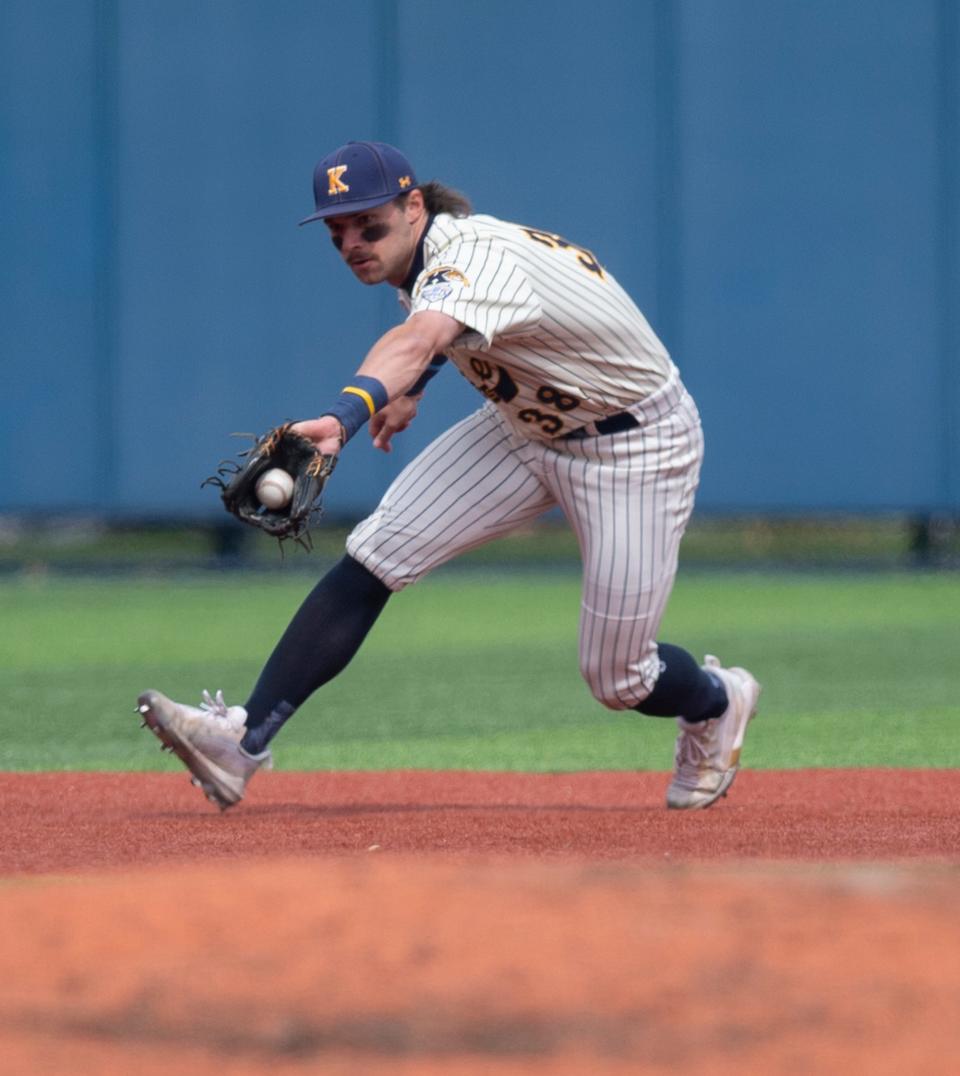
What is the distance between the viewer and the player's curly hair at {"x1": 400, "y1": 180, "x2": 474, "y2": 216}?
497 centimetres

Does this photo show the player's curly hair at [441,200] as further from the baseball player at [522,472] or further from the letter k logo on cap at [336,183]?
the letter k logo on cap at [336,183]

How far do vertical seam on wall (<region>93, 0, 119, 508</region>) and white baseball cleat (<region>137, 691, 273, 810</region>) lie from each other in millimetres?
10725

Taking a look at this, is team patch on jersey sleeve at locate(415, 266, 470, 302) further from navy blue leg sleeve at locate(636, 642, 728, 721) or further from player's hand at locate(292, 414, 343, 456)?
navy blue leg sleeve at locate(636, 642, 728, 721)

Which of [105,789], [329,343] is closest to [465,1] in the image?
[329,343]

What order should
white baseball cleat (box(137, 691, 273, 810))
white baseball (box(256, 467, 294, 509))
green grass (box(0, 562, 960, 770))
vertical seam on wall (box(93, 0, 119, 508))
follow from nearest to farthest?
white baseball (box(256, 467, 294, 509)), white baseball cleat (box(137, 691, 273, 810)), green grass (box(0, 562, 960, 770)), vertical seam on wall (box(93, 0, 119, 508))

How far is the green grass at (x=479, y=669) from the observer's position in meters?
6.97

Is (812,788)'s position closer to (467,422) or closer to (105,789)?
(467,422)

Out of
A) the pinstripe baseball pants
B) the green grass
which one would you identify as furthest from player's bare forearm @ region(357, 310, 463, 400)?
the green grass

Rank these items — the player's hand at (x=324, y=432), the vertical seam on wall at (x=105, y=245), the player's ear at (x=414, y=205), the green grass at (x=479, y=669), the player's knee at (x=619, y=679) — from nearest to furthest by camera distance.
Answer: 1. the player's hand at (x=324, y=432)
2. the player's ear at (x=414, y=205)
3. the player's knee at (x=619, y=679)
4. the green grass at (x=479, y=669)
5. the vertical seam on wall at (x=105, y=245)

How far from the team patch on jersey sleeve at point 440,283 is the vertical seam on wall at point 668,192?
11.2 meters

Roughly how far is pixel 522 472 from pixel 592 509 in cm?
23

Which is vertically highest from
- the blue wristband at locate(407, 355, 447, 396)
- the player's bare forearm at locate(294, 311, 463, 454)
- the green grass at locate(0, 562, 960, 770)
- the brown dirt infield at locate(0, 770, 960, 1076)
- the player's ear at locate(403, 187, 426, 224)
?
the player's ear at locate(403, 187, 426, 224)

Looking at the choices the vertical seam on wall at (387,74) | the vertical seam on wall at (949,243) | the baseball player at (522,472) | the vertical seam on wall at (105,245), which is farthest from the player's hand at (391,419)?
the vertical seam on wall at (949,243)

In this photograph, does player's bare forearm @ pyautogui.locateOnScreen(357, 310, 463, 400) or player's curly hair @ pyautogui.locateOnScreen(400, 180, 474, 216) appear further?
player's curly hair @ pyautogui.locateOnScreen(400, 180, 474, 216)
